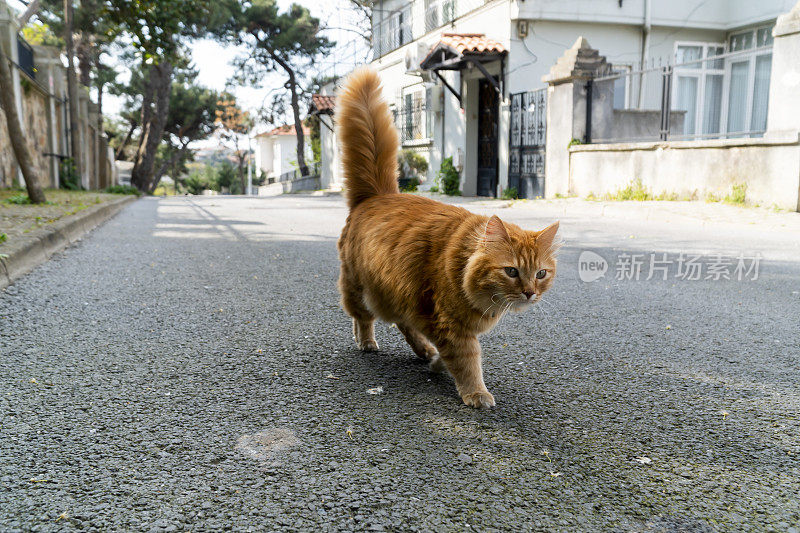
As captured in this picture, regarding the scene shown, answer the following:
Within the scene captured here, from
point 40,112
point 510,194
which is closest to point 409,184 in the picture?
point 510,194

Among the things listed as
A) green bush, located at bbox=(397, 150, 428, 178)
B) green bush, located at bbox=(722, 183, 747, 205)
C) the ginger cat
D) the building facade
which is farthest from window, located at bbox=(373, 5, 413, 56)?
the ginger cat

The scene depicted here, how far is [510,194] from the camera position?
598 inches

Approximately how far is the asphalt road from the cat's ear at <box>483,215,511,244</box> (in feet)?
2.06

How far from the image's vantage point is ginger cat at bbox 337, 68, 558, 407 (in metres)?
2.28

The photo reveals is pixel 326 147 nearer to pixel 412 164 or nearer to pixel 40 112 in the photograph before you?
pixel 412 164

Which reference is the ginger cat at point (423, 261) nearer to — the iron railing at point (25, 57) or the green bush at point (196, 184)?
the iron railing at point (25, 57)

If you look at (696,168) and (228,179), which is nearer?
(696,168)

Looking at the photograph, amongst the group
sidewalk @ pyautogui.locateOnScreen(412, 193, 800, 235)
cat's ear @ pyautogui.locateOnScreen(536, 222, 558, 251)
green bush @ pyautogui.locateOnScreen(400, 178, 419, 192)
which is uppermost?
green bush @ pyautogui.locateOnScreen(400, 178, 419, 192)

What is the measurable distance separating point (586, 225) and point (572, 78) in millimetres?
4740

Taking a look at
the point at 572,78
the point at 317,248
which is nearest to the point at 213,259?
the point at 317,248

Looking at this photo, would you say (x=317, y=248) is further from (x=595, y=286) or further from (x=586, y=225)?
(x=586, y=225)

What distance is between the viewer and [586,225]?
29.8 ft

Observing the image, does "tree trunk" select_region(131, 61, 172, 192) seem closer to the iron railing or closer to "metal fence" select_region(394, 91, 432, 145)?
the iron railing

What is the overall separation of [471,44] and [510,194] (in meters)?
3.65
